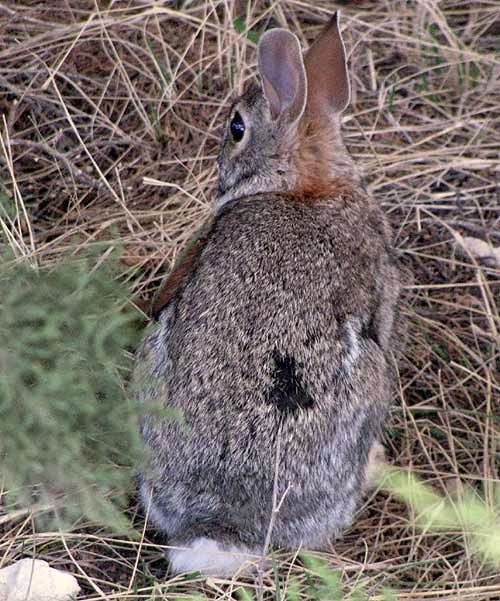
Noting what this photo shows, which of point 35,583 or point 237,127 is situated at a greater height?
point 237,127

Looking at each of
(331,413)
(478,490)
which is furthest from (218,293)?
(478,490)

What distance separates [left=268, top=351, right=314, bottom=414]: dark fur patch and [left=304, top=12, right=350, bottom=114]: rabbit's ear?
3.72 feet

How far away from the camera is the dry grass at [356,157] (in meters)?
3.98

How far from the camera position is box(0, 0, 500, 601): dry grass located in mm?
3984

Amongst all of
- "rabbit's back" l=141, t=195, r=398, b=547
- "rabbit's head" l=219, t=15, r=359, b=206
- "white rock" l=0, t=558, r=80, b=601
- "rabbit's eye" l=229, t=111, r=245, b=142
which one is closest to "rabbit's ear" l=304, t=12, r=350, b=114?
"rabbit's head" l=219, t=15, r=359, b=206

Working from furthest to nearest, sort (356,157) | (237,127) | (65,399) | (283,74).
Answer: (356,157) → (237,127) → (283,74) → (65,399)

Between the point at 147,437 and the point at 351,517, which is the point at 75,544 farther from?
the point at 351,517

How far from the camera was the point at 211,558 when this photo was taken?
3350mm

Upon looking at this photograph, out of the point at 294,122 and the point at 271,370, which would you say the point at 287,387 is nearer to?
the point at 271,370

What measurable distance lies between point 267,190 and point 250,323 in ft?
2.53

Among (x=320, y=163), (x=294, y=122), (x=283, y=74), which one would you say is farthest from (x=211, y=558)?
(x=283, y=74)

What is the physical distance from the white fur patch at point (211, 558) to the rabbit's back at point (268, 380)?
48mm

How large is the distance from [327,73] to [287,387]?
4.24ft

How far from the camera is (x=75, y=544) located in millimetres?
3504
